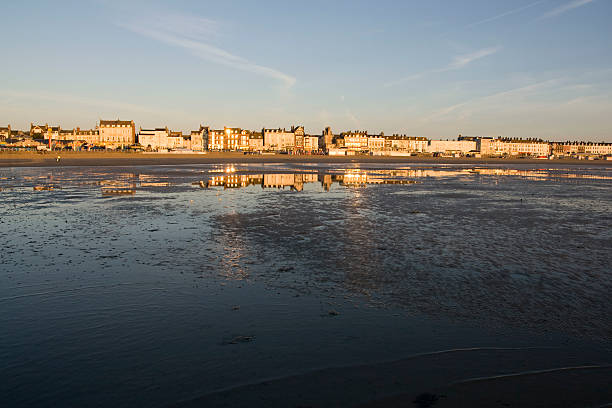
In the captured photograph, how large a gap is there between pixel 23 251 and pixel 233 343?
26.6 feet

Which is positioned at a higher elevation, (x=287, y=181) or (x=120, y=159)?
(x=120, y=159)

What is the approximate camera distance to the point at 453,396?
448cm

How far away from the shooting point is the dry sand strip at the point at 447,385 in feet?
14.3

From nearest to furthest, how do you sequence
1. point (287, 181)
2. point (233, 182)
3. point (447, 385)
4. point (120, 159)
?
1. point (447, 385)
2. point (233, 182)
3. point (287, 181)
4. point (120, 159)

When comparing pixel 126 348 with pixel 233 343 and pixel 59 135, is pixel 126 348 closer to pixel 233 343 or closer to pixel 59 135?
pixel 233 343

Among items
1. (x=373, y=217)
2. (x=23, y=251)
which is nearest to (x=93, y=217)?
(x=23, y=251)

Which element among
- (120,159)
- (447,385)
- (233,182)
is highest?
(120,159)

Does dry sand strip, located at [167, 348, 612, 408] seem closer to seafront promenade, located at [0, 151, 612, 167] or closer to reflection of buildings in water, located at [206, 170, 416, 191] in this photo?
reflection of buildings in water, located at [206, 170, 416, 191]

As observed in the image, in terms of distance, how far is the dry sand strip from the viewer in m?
4.37

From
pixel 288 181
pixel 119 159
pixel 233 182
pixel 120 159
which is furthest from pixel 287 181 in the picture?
pixel 119 159

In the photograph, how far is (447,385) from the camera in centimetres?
470

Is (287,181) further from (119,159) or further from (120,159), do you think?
(119,159)

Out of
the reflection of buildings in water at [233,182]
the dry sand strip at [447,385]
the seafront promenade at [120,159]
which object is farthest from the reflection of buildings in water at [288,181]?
the seafront promenade at [120,159]

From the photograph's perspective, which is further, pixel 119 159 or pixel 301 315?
pixel 119 159
